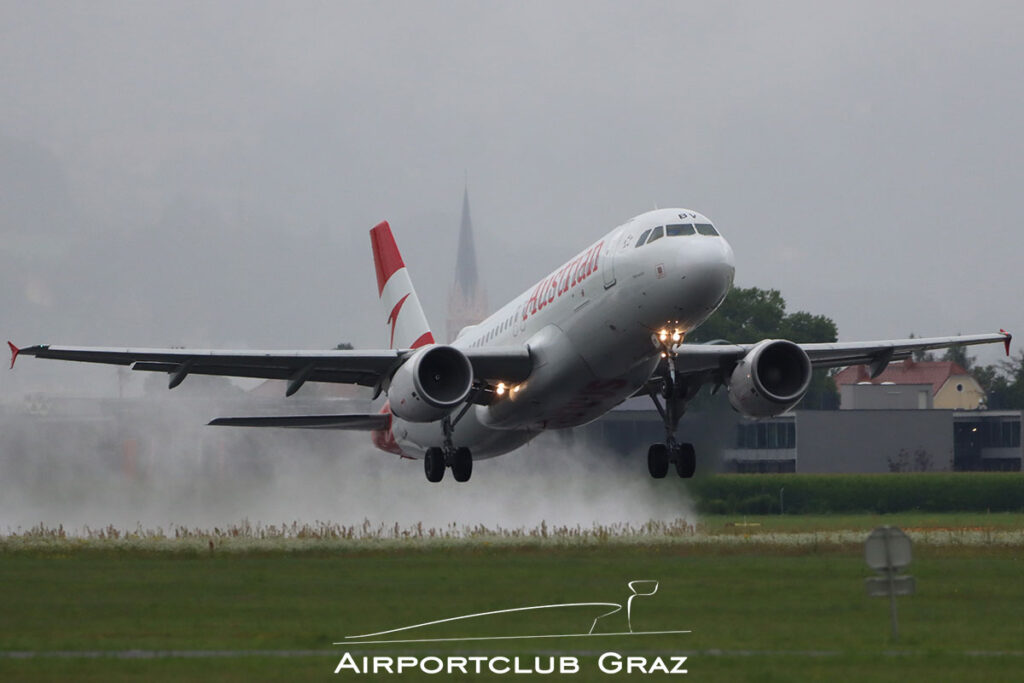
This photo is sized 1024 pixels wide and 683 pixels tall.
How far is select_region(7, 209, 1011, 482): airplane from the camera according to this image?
30.6 m

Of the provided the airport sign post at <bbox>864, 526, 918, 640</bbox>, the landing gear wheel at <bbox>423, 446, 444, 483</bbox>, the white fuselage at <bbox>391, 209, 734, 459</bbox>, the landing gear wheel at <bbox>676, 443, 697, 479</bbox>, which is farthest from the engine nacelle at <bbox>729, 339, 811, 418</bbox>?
the airport sign post at <bbox>864, 526, 918, 640</bbox>

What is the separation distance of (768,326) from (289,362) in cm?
8245

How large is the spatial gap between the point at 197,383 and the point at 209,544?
12686 mm

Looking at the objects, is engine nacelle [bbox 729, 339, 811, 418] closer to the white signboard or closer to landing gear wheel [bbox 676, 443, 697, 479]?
landing gear wheel [bbox 676, 443, 697, 479]

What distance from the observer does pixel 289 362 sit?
36625mm

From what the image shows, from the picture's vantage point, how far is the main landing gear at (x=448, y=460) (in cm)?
3672

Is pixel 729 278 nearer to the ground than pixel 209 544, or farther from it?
farther from it

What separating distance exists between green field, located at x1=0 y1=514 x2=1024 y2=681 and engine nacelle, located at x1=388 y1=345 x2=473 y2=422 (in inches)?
119

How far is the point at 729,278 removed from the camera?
99.5 ft

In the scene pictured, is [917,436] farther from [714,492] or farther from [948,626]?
[948,626]

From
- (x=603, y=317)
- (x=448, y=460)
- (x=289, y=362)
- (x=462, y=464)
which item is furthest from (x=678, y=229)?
(x=289, y=362)

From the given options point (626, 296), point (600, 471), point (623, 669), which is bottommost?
point (623, 669)

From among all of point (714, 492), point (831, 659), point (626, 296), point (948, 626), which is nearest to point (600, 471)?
point (714, 492)

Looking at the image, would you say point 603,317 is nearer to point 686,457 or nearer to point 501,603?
point 686,457
